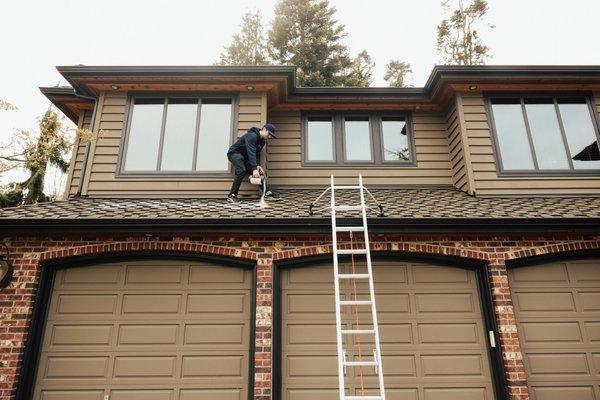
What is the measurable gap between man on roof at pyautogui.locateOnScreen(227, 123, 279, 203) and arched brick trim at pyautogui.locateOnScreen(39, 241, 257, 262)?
1.14 meters

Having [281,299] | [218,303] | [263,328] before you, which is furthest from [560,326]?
[218,303]

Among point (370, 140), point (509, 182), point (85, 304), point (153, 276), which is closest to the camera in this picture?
point (85, 304)

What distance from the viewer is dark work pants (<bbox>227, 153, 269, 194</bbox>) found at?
6562 millimetres

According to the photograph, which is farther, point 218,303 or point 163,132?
point 163,132

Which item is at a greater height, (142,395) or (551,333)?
(551,333)

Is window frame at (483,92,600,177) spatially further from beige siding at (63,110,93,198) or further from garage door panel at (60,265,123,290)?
beige siding at (63,110,93,198)

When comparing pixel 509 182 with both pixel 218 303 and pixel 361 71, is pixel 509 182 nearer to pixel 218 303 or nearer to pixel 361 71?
pixel 218 303

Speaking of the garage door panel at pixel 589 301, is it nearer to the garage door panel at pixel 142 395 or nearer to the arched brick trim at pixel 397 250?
the arched brick trim at pixel 397 250

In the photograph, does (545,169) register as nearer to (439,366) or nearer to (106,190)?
(439,366)

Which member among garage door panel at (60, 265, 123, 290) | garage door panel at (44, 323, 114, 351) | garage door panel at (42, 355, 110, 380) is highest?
garage door panel at (60, 265, 123, 290)

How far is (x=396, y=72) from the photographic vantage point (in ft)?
73.9

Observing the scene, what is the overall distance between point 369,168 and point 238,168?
2.62 meters

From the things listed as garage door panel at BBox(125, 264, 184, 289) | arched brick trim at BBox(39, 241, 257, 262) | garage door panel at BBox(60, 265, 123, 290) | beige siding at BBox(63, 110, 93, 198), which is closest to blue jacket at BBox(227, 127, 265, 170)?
arched brick trim at BBox(39, 241, 257, 262)

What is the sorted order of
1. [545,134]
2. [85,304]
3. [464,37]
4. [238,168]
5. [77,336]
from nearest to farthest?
1. [77,336]
2. [85,304]
3. [238,168]
4. [545,134]
5. [464,37]
